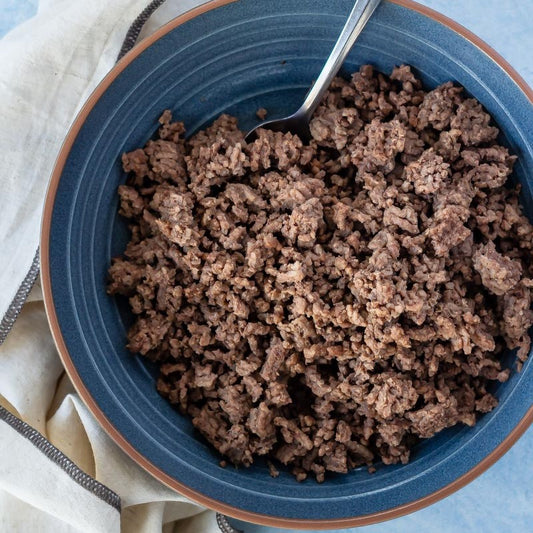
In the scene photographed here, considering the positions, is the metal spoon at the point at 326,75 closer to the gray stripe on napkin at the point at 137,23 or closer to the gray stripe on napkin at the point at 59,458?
the gray stripe on napkin at the point at 137,23

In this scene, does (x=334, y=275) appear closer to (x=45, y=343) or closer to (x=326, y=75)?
(x=326, y=75)

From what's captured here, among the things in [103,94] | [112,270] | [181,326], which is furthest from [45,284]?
[103,94]

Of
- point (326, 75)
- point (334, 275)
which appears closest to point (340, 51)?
point (326, 75)

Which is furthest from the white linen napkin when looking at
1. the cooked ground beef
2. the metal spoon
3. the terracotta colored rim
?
the metal spoon

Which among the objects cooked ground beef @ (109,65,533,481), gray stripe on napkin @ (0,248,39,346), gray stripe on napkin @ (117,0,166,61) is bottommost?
gray stripe on napkin @ (0,248,39,346)

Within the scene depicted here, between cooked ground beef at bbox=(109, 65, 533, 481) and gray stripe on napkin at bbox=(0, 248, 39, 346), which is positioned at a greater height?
cooked ground beef at bbox=(109, 65, 533, 481)

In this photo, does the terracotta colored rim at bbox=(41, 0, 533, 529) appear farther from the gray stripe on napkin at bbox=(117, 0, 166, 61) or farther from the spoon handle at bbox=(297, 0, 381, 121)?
the gray stripe on napkin at bbox=(117, 0, 166, 61)
